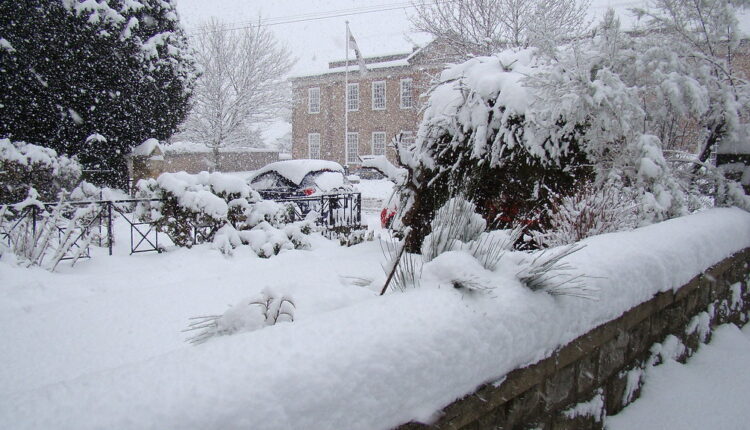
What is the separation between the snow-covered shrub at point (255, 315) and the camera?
5.63 ft

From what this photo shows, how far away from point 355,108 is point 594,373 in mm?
33851

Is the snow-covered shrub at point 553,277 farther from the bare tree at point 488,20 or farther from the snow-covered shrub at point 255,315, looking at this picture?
the bare tree at point 488,20

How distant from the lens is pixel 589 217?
431 centimetres

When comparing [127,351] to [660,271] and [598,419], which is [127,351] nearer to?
[598,419]

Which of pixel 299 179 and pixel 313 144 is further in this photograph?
pixel 313 144

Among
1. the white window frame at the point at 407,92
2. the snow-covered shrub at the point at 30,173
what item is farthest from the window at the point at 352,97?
the snow-covered shrub at the point at 30,173

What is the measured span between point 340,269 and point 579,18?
16.0 m

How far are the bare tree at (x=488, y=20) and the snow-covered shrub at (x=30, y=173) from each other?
43.4 feet

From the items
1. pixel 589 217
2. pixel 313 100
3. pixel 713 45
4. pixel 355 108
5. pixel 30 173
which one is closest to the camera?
pixel 589 217

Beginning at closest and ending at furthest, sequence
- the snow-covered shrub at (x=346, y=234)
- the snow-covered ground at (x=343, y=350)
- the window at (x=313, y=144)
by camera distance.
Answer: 1. the snow-covered ground at (x=343, y=350)
2. the snow-covered shrub at (x=346, y=234)
3. the window at (x=313, y=144)

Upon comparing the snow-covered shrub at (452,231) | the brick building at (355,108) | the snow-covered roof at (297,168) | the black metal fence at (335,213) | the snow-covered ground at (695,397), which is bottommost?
the snow-covered ground at (695,397)

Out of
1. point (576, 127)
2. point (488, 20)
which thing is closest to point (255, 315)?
point (576, 127)

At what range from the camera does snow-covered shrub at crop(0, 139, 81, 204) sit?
28.5 ft

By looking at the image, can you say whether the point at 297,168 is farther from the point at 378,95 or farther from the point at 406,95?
the point at 378,95
